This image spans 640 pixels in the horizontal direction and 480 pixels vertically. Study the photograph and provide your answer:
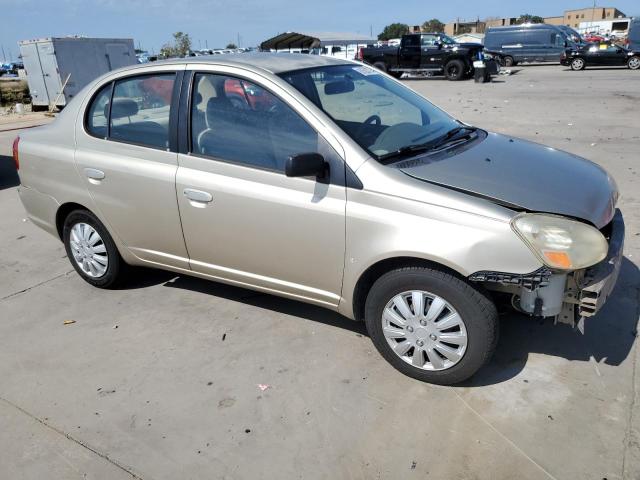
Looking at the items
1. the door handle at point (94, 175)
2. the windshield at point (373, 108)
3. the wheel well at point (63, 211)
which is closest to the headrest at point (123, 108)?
the door handle at point (94, 175)

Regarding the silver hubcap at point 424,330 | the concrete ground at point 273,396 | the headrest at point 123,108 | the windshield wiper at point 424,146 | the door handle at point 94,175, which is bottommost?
the concrete ground at point 273,396

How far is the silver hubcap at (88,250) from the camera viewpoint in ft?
13.9

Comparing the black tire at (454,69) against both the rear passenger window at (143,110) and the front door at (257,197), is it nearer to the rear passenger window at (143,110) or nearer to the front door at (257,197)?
the rear passenger window at (143,110)

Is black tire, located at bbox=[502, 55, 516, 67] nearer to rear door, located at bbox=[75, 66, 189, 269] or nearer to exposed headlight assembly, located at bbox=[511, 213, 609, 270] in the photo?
rear door, located at bbox=[75, 66, 189, 269]

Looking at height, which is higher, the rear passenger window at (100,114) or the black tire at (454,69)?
the rear passenger window at (100,114)

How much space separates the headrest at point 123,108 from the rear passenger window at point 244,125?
2.08 feet

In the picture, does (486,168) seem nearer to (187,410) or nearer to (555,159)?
(555,159)

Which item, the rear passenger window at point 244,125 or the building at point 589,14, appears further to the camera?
the building at point 589,14

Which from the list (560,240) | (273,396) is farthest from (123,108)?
(560,240)

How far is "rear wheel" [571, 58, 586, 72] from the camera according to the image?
24877 mm

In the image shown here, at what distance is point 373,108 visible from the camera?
3799 mm

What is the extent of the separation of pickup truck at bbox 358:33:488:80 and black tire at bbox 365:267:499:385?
859 inches

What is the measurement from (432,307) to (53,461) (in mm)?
2068

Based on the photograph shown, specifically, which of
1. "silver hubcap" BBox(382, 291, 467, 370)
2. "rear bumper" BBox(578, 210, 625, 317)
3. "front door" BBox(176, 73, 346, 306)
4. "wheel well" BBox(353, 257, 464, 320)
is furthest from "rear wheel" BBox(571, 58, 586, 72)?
"silver hubcap" BBox(382, 291, 467, 370)
